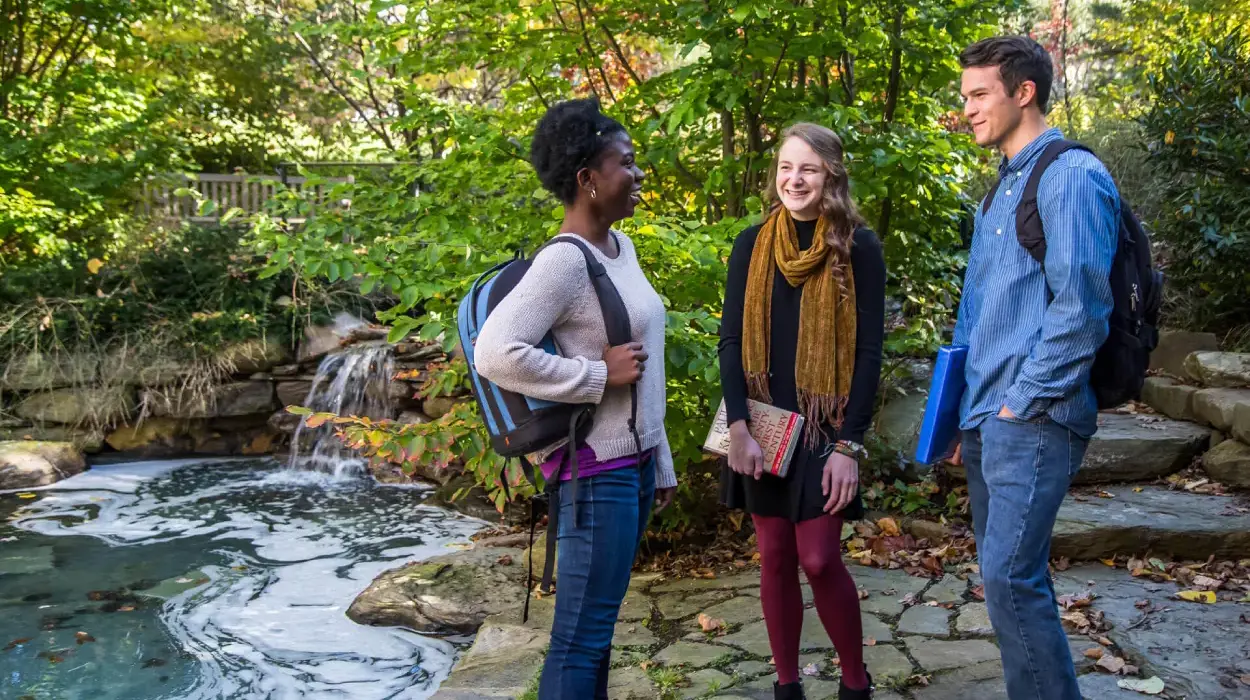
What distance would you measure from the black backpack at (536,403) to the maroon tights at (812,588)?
682mm

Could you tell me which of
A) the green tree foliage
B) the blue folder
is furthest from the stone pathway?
the blue folder

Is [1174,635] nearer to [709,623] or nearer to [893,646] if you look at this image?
[893,646]

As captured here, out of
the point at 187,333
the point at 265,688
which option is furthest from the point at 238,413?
the point at 265,688

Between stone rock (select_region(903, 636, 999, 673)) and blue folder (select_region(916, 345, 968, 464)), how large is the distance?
3.95 ft

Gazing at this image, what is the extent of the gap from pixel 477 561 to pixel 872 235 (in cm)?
353

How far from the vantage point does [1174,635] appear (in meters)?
3.48

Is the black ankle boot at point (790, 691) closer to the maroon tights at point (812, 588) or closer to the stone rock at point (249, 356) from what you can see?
the maroon tights at point (812, 588)

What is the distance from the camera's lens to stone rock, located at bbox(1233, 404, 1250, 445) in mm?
5111

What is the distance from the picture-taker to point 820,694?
10.3 ft

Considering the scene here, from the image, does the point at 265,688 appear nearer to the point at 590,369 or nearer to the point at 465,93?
the point at 590,369

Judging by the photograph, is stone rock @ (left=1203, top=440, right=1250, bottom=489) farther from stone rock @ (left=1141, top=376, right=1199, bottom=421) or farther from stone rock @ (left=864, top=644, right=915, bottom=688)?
stone rock @ (left=864, top=644, right=915, bottom=688)

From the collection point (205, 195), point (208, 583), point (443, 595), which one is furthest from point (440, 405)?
point (205, 195)

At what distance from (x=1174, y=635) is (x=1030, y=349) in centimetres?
200

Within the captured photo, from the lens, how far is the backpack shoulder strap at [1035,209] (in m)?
2.14
